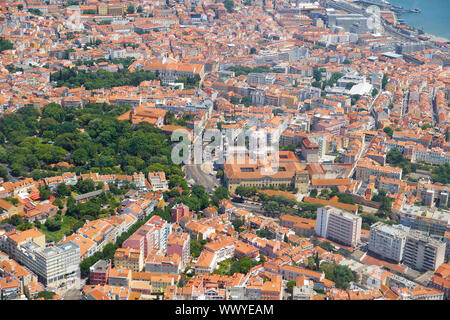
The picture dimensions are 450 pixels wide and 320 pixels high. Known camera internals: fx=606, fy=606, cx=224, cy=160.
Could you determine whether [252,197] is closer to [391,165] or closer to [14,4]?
[391,165]

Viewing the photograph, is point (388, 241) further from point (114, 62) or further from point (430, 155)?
point (114, 62)

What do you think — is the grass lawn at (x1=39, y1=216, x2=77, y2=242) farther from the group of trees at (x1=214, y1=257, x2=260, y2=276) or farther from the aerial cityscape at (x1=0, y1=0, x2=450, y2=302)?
the group of trees at (x1=214, y1=257, x2=260, y2=276)

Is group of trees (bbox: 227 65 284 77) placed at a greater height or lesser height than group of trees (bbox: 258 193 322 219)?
greater

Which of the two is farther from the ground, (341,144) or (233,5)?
(233,5)

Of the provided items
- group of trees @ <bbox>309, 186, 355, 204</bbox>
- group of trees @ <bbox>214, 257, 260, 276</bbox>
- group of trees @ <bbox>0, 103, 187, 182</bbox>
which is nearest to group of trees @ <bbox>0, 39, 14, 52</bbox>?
group of trees @ <bbox>0, 103, 187, 182</bbox>

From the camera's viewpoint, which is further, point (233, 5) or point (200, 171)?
point (233, 5)

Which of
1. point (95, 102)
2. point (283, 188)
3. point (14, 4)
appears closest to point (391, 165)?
point (283, 188)
